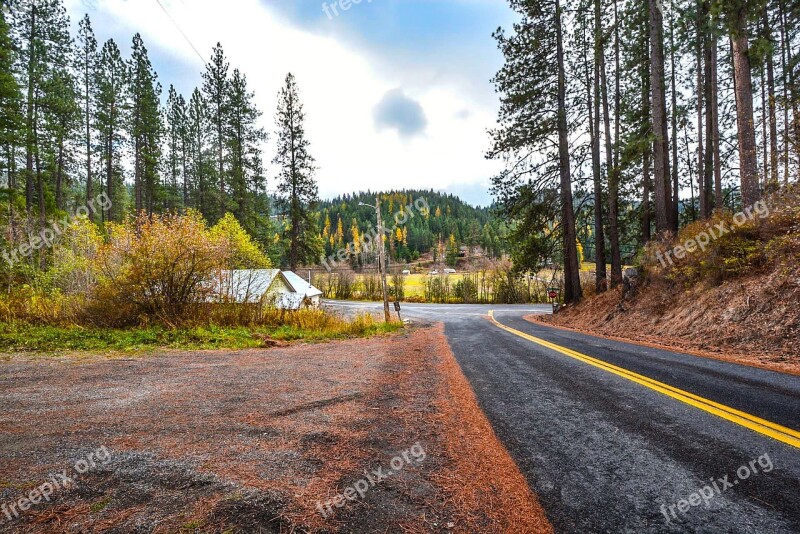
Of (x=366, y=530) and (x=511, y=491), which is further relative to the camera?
(x=511, y=491)

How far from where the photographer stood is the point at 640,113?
14547mm

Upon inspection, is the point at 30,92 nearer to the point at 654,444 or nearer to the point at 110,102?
the point at 110,102

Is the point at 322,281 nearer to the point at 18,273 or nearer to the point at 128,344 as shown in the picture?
the point at 18,273

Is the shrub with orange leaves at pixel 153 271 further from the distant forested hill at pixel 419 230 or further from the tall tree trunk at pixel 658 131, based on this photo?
the distant forested hill at pixel 419 230

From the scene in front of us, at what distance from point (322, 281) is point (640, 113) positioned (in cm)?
3688

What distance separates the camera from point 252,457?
238 centimetres

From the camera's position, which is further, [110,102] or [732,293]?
[110,102]

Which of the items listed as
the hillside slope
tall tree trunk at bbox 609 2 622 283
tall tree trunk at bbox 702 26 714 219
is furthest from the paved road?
tall tree trunk at bbox 702 26 714 219

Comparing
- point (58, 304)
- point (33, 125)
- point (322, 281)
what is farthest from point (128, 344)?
point (322, 281)
